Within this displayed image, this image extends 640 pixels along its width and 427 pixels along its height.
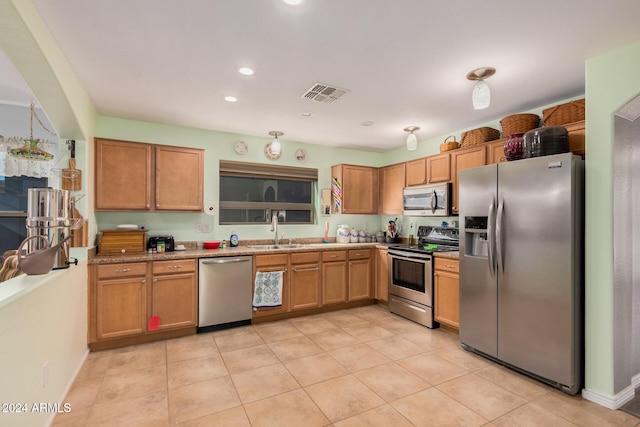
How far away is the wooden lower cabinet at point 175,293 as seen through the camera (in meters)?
3.30

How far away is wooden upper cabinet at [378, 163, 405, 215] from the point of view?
481 centimetres

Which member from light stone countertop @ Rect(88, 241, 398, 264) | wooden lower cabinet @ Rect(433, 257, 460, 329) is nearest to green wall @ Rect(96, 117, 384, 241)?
light stone countertop @ Rect(88, 241, 398, 264)

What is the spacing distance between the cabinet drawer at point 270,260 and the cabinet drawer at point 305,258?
0.37ft

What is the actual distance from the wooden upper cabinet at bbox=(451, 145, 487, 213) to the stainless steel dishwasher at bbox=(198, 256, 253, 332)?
107 inches

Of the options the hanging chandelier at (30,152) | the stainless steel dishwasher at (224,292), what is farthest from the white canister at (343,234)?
the hanging chandelier at (30,152)

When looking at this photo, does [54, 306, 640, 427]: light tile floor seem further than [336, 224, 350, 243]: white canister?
No

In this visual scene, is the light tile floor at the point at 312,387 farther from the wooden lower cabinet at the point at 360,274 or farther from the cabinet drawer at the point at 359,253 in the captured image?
the cabinet drawer at the point at 359,253

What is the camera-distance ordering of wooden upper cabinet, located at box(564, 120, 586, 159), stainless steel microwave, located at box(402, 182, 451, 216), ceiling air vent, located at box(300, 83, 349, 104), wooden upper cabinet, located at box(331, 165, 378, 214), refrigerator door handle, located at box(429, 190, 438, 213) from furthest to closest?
wooden upper cabinet, located at box(331, 165, 378, 214) → refrigerator door handle, located at box(429, 190, 438, 213) → stainless steel microwave, located at box(402, 182, 451, 216) → ceiling air vent, located at box(300, 83, 349, 104) → wooden upper cabinet, located at box(564, 120, 586, 159)

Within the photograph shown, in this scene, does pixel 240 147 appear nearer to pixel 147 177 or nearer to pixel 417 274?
pixel 147 177

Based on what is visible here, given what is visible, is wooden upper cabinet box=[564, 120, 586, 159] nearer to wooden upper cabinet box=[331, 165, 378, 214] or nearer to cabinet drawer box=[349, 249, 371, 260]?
cabinet drawer box=[349, 249, 371, 260]

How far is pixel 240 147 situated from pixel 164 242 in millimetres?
1651

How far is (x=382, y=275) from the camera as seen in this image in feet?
14.9

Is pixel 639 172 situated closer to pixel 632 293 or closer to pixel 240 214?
pixel 632 293

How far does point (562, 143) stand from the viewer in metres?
2.51
